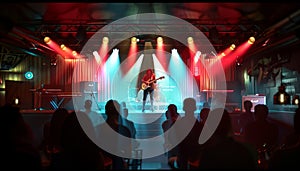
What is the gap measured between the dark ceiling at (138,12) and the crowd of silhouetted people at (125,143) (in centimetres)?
311

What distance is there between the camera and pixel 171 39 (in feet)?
42.9

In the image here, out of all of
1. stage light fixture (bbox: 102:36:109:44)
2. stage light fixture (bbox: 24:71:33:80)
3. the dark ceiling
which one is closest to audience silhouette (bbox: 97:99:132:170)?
the dark ceiling

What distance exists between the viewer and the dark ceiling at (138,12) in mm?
7228

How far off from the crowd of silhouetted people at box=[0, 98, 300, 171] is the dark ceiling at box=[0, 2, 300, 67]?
3.11 m

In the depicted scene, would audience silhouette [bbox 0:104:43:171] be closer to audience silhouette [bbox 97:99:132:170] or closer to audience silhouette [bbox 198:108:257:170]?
audience silhouette [bbox 97:99:132:170]

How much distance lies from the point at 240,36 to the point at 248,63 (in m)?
2.70

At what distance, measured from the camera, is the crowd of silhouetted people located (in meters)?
2.69

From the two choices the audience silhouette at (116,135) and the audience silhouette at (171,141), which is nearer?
the audience silhouette at (116,135)

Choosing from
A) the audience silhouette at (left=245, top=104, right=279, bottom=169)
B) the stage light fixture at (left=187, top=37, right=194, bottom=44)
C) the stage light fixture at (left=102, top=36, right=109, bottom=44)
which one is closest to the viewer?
the audience silhouette at (left=245, top=104, right=279, bottom=169)

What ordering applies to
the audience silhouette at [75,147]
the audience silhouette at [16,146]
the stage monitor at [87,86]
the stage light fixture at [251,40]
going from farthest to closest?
the stage monitor at [87,86] < the stage light fixture at [251,40] < the audience silhouette at [75,147] < the audience silhouette at [16,146]

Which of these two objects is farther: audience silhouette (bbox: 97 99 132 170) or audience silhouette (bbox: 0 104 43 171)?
audience silhouette (bbox: 97 99 132 170)

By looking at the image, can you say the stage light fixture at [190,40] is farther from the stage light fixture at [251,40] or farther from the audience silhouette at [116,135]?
the audience silhouette at [116,135]

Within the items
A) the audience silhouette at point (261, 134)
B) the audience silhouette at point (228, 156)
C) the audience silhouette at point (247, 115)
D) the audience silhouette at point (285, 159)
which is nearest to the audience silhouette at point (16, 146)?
the audience silhouette at point (228, 156)

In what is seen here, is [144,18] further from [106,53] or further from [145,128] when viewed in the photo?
[106,53]
